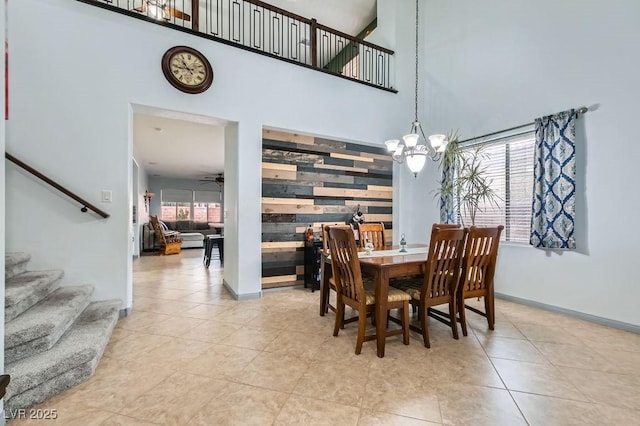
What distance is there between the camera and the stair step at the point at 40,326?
1.71m

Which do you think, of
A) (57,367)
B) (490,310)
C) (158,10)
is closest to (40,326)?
(57,367)

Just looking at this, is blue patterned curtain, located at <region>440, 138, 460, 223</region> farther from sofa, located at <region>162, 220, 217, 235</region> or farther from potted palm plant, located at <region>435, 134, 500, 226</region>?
sofa, located at <region>162, 220, 217, 235</region>

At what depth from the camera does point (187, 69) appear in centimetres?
320

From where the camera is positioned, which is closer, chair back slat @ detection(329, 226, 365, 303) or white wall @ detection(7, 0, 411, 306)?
chair back slat @ detection(329, 226, 365, 303)

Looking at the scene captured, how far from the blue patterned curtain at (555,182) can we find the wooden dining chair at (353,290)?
206 cm

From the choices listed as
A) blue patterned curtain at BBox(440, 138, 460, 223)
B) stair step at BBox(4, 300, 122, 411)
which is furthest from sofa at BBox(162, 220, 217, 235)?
blue patterned curtain at BBox(440, 138, 460, 223)

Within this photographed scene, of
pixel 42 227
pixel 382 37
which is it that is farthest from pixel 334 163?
pixel 42 227

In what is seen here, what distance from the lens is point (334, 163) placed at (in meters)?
4.34

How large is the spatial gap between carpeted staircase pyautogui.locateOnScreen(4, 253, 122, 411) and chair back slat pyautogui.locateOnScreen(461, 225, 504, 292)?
2930mm

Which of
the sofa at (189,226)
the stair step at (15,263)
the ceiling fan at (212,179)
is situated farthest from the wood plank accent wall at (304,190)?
the sofa at (189,226)

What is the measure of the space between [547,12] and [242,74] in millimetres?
3651

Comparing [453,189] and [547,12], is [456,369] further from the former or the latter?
[547,12]

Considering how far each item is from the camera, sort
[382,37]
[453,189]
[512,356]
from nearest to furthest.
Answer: [512,356] → [453,189] → [382,37]

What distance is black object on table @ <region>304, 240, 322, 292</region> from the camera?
3922mm
